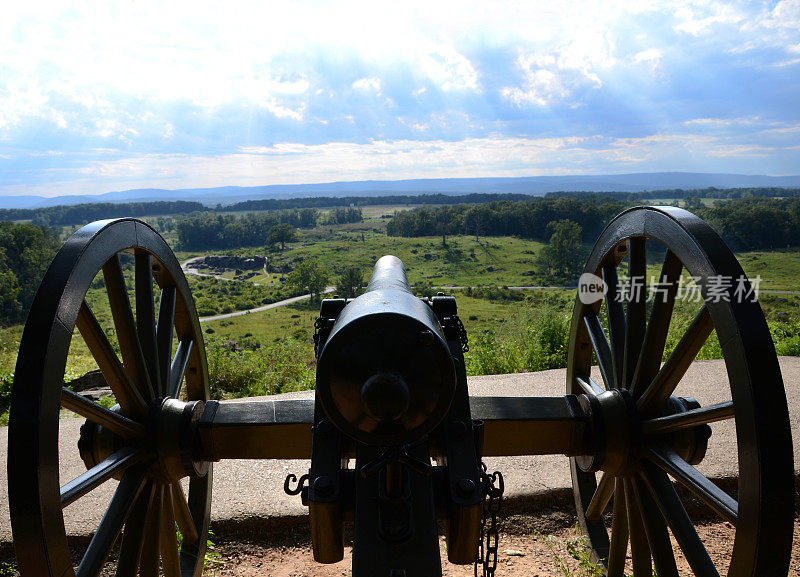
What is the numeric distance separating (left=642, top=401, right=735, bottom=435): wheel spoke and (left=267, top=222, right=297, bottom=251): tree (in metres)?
84.7

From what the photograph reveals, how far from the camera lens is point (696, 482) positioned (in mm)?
2338

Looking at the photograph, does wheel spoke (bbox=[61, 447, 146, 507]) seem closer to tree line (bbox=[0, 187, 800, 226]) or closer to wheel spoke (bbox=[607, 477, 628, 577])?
wheel spoke (bbox=[607, 477, 628, 577])

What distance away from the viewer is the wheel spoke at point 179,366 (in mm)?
3309

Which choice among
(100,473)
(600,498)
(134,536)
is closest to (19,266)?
(134,536)

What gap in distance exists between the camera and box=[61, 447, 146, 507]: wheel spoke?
2.19 m

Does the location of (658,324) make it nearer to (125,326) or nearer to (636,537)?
(636,537)

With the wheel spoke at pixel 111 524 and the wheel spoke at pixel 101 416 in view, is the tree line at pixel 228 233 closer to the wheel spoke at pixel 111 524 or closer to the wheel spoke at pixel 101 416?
the wheel spoke at pixel 101 416

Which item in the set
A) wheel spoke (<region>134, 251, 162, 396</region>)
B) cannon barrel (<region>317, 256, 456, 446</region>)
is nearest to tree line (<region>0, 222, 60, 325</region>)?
wheel spoke (<region>134, 251, 162, 396</region>)

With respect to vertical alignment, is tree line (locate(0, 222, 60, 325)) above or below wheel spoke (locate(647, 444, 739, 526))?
below

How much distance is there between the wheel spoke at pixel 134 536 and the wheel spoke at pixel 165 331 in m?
0.60

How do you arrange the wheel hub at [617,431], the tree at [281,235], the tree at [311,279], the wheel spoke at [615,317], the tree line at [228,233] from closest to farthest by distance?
the wheel hub at [617,431] < the wheel spoke at [615,317] < the tree at [311,279] < the tree at [281,235] < the tree line at [228,233]

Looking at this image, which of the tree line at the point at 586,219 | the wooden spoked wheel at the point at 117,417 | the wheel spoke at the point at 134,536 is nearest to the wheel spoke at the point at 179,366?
the wooden spoked wheel at the point at 117,417

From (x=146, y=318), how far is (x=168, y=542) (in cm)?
118

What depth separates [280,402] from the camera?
9.98 ft
